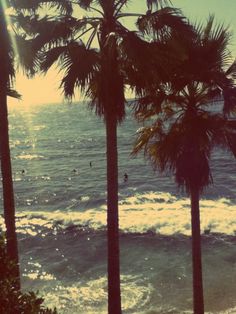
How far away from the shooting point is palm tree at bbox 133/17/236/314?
11.8m

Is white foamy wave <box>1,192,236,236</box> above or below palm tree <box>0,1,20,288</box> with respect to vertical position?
below

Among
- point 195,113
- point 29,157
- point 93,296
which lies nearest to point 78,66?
point 195,113

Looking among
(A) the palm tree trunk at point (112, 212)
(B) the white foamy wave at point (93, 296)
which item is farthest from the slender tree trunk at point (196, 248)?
(B) the white foamy wave at point (93, 296)

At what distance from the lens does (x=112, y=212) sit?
Answer: 12.0 m

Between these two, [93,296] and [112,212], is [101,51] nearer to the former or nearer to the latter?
[112,212]

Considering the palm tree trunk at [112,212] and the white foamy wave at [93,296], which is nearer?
the palm tree trunk at [112,212]

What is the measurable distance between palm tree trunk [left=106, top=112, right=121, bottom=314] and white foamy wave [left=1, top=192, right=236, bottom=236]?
26.3 m

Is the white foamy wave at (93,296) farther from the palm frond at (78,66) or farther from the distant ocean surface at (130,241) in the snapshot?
the palm frond at (78,66)

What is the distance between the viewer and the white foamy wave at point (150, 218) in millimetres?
39688

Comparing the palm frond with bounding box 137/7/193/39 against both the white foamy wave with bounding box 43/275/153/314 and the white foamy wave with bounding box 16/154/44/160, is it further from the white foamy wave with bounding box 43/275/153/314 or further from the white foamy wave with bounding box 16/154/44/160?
the white foamy wave with bounding box 16/154/44/160

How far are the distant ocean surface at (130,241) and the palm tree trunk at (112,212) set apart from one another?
432cm

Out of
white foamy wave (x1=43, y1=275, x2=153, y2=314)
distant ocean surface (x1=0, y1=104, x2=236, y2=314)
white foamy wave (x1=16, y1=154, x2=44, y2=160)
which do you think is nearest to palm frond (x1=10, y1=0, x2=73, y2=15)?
distant ocean surface (x1=0, y1=104, x2=236, y2=314)

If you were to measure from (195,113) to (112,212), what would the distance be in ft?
11.7

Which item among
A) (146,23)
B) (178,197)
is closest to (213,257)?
(178,197)
